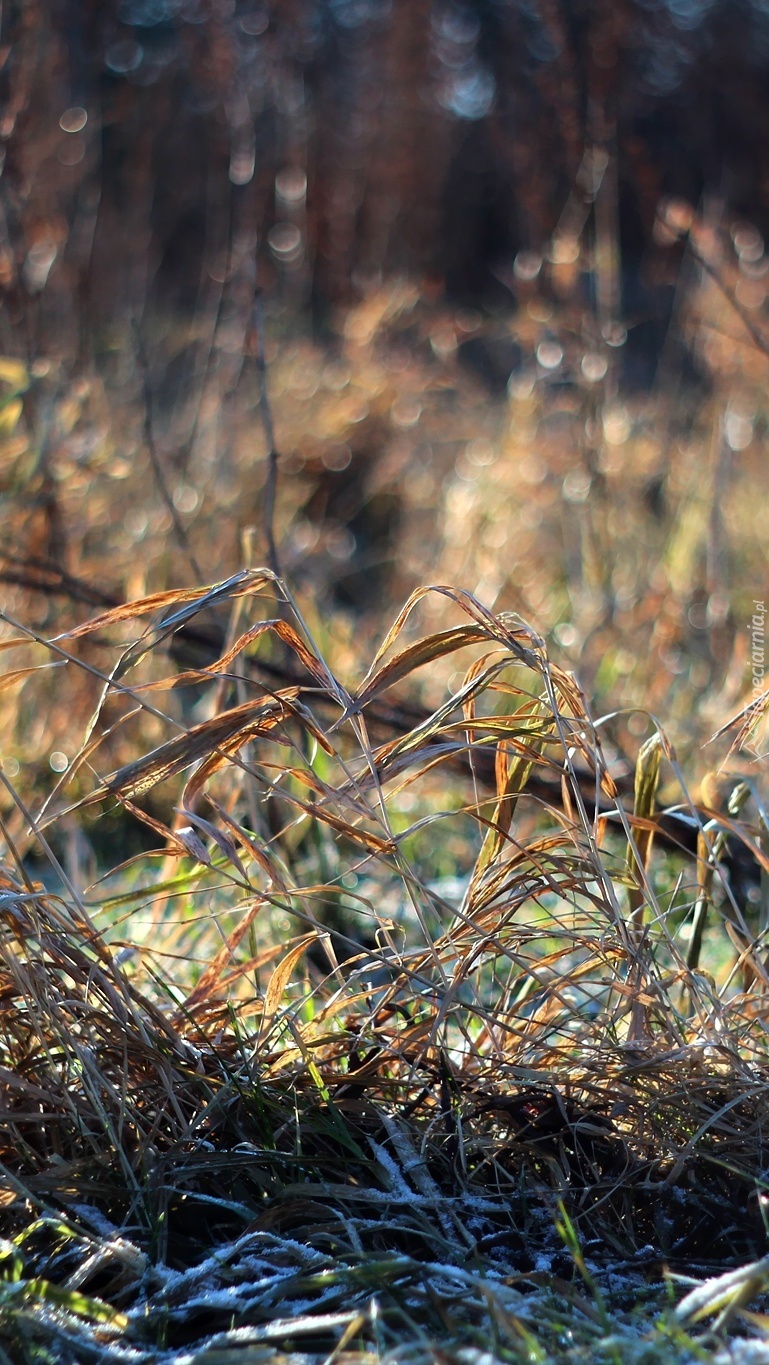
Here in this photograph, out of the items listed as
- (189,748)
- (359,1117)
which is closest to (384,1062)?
(359,1117)

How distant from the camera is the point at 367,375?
4.28 meters

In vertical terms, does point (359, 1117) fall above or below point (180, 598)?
below

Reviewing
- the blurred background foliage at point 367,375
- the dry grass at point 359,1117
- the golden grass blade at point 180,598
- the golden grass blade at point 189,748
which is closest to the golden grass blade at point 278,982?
the dry grass at point 359,1117

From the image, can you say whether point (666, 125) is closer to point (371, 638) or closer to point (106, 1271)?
point (371, 638)

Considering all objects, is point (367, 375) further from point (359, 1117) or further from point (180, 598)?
point (359, 1117)

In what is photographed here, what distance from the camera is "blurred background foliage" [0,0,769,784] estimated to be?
7.37 ft

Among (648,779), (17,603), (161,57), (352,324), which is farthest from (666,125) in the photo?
(648,779)

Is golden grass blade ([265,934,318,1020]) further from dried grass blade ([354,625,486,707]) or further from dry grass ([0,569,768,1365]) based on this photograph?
dried grass blade ([354,625,486,707])

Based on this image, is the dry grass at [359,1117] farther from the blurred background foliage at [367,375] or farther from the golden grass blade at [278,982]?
the blurred background foliage at [367,375]

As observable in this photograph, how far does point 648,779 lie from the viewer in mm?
1203

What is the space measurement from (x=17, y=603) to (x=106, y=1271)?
1.56 meters

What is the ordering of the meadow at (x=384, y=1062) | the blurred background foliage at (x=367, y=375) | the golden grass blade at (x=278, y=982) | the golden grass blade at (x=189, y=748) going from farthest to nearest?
1. the blurred background foliage at (x=367, y=375)
2. the golden grass blade at (x=278, y=982)
3. the golden grass blade at (x=189, y=748)
4. the meadow at (x=384, y=1062)

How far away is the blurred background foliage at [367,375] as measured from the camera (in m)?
2.25

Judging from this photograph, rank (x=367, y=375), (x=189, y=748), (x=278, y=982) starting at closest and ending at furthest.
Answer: (x=189, y=748) < (x=278, y=982) < (x=367, y=375)
